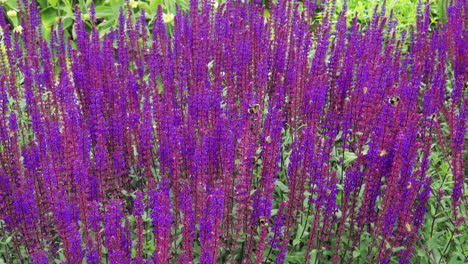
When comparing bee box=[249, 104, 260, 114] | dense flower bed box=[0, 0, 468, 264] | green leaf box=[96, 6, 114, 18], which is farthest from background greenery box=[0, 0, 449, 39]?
bee box=[249, 104, 260, 114]

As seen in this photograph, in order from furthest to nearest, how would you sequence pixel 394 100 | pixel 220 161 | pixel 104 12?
pixel 104 12 < pixel 220 161 < pixel 394 100

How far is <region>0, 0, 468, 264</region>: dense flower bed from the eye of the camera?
293 cm

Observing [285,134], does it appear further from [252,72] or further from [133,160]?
[133,160]

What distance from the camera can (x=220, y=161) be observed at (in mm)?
3465

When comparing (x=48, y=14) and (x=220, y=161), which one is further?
(x=48, y=14)

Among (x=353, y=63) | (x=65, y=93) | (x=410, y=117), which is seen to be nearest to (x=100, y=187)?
(x=65, y=93)

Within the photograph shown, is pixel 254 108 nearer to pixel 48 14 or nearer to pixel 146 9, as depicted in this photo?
pixel 146 9

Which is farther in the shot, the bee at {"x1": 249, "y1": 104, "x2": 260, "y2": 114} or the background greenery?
the background greenery

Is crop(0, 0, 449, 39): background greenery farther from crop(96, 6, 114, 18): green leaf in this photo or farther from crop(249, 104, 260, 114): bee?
crop(249, 104, 260, 114): bee

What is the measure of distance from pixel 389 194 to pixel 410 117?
0.53 metres

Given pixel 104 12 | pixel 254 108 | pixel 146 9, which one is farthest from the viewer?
pixel 104 12

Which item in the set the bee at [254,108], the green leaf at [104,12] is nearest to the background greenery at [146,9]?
the green leaf at [104,12]

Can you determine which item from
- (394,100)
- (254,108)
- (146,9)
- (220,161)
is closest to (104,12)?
(146,9)

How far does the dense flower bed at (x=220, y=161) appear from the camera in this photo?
2.93m
